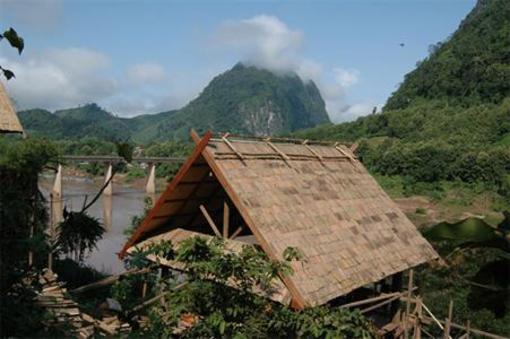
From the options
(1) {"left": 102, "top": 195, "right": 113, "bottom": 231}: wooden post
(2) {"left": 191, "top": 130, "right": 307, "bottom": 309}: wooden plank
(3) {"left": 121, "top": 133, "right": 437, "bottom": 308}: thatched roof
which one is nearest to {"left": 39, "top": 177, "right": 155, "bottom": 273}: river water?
(1) {"left": 102, "top": 195, "right": 113, "bottom": 231}: wooden post

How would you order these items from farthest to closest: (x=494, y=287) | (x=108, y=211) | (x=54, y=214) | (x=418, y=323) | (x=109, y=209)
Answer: (x=109, y=209) < (x=108, y=211) < (x=54, y=214) < (x=418, y=323) < (x=494, y=287)

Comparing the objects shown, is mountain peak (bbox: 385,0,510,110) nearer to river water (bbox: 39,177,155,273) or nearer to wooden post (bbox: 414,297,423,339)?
river water (bbox: 39,177,155,273)

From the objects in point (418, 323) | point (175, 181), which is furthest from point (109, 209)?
point (418, 323)

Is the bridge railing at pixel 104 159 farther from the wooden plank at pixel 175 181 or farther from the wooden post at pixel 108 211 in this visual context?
the wooden plank at pixel 175 181

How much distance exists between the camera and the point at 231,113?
10844 cm

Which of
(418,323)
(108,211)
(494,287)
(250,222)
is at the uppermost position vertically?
(494,287)

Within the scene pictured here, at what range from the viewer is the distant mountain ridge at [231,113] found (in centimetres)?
10106

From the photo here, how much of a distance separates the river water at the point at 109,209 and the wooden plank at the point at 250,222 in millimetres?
7406

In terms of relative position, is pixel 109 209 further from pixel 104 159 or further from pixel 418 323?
pixel 418 323

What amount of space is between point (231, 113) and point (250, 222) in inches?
4072

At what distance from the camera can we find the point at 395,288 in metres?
8.75

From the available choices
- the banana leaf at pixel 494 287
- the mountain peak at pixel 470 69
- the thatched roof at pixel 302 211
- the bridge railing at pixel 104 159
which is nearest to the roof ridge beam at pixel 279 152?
the thatched roof at pixel 302 211

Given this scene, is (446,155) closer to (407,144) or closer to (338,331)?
(407,144)

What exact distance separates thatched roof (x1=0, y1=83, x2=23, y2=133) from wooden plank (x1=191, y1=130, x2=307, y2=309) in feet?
15.3
